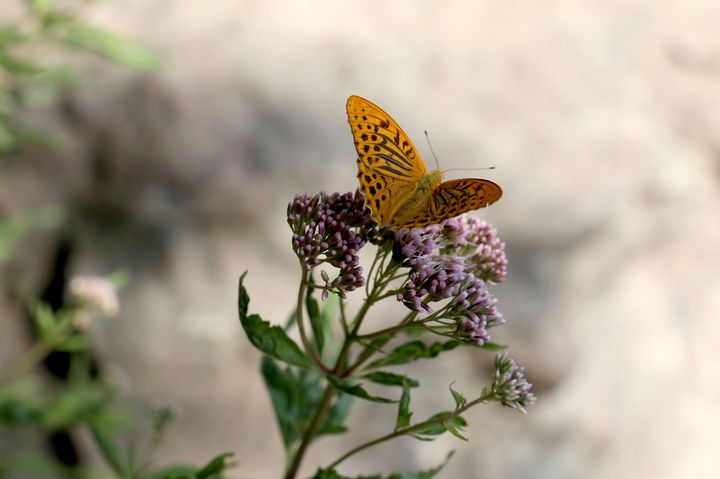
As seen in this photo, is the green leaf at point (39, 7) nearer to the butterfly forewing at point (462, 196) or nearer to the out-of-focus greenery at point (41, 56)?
the out-of-focus greenery at point (41, 56)

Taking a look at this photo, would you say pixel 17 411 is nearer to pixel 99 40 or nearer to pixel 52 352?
pixel 99 40

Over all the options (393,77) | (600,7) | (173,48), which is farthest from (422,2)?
Answer: (173,48)

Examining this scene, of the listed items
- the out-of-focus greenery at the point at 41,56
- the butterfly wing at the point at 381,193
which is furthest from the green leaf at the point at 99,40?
the butterfly wing at the point at 381,193

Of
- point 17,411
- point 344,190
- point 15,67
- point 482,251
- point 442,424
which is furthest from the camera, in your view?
point 344,190

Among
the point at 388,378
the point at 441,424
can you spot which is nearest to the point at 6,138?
the point at 388,378

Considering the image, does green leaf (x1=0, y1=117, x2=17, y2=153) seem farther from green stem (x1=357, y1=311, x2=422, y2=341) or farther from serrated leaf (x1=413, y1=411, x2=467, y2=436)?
serrated leaf (x1=413, y1=411, x2=467, y2=436)

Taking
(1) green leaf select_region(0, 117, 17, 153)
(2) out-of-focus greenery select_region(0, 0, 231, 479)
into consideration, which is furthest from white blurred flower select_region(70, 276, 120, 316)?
(1) green leaf select_region(0, 117, 17, 153)

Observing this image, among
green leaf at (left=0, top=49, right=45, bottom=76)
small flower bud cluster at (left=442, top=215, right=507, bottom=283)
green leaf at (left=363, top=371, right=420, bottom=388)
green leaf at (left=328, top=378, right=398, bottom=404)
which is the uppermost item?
green leaf at (left=0, top=49, right=45, bottom=76)
